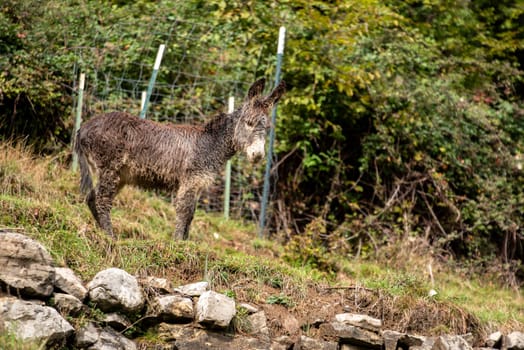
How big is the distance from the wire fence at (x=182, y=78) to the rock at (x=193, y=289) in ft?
13.9

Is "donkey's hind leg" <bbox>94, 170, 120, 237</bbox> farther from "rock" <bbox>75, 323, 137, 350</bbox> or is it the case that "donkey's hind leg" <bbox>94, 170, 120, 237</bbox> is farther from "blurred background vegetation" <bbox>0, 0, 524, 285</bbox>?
"blurred background vegetation" <bbox>0, 0, 524, 285</bbox>

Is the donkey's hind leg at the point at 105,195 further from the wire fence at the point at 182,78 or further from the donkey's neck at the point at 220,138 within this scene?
the wire fence at the point at 182,78

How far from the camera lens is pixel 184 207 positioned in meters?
7.64

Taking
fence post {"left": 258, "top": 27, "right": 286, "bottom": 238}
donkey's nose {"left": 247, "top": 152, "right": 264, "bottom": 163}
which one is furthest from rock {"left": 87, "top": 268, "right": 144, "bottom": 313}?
fence post {"left": 258, "top": 27, "right": 286, "bottom": 238}

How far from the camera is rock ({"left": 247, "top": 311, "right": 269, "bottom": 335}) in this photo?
645cm

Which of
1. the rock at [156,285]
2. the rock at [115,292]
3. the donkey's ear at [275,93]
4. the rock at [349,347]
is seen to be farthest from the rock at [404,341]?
the donkey's ear at [275,93]

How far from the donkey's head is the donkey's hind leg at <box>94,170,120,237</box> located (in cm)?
143

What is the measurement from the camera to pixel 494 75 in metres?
13.4

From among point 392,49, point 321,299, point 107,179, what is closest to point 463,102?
point 392,49

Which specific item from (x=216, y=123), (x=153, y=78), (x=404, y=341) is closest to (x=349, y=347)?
(x=404, y=341)

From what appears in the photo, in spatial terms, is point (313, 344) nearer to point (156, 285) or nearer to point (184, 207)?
point (156, 285)

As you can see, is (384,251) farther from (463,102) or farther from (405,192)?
(463,102)

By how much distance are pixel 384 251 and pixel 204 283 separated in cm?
457

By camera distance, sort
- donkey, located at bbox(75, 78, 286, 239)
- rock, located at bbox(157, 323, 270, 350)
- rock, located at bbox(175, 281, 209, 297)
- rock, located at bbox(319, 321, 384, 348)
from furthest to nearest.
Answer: donkey, located at bbox(75, 78, 286, 239)
rock, located at bbox(319, 321, 384, 348)
rock, located at bbox(175, 281, 209, 297)
rock, located at bbox(157, 323, 270, 350)
